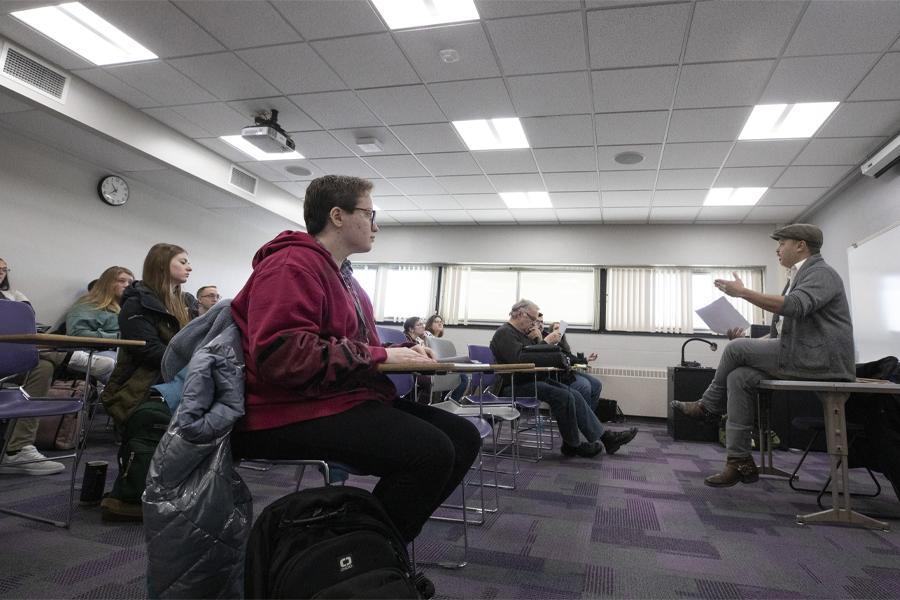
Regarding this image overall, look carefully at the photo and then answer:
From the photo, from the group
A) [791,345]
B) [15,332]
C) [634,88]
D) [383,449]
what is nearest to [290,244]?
[383,449]

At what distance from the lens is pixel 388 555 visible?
97 centimetres

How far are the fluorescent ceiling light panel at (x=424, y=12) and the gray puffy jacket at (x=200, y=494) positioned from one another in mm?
2543

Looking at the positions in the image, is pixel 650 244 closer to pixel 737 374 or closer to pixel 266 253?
pixel 737 374

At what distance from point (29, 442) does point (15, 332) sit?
1136 millimetres

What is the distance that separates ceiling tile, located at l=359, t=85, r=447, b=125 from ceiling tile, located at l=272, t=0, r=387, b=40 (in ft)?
2.21

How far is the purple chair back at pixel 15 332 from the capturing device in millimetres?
2055

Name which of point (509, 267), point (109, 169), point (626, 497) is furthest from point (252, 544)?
point (509, 267)

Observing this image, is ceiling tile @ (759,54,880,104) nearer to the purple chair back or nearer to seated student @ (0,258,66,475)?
the purple chair back

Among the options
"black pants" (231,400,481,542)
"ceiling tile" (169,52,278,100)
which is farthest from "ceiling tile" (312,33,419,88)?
"black pants" (231,400,481,542)

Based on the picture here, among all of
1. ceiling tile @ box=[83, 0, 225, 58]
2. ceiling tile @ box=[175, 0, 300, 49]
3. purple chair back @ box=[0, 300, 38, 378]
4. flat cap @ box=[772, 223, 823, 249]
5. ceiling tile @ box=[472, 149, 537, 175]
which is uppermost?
ceiling tile @ box=[175, 0, 300, 49]

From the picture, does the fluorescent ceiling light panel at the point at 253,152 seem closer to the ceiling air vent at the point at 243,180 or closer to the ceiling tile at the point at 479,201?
the ceiling air vent at the point at 243,180

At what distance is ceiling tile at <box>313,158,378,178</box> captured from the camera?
5.13 meters

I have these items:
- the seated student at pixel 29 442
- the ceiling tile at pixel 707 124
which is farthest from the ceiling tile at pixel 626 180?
the seated student at pixel 29 442

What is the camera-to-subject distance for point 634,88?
11.4 ft
